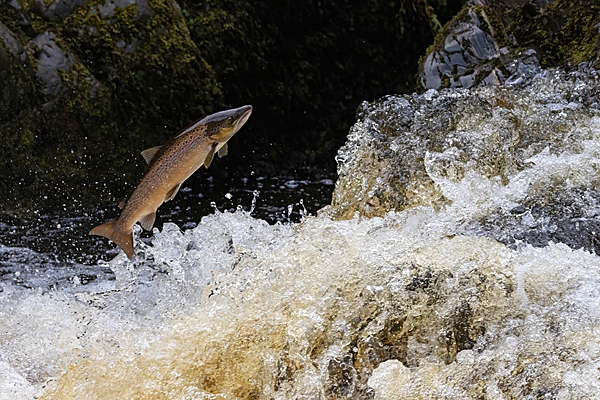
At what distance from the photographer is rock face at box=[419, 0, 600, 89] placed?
454cm

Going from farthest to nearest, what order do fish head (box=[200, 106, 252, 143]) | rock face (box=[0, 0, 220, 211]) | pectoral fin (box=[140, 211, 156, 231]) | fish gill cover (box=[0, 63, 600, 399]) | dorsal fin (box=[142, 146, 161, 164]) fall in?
rock face (box=[0, 0, 220, 211]) → pectoral fin (box=[140, 211, 156, 231]) → dorsal fin (box=[142, 146, 161, 164]) → fish head (box=[200, 106, 252, 143]) → fish gill cover (box=[0, 63, 600, 399])

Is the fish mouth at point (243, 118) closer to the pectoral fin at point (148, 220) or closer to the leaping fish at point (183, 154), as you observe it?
the leaping fish at point (183, 154)

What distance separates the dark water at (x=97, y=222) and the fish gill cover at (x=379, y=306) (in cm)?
86

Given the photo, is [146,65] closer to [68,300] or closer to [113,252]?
[113,252]

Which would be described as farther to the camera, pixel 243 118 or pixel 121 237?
pixel 121 237

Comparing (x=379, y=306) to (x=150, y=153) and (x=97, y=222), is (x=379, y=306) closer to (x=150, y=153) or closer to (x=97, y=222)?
(x=150, y=153)

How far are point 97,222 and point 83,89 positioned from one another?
1.06 meters

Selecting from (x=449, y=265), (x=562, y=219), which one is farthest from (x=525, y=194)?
(x=449, y=265)

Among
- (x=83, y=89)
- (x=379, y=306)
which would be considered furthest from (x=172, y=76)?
(x=379, y=306)

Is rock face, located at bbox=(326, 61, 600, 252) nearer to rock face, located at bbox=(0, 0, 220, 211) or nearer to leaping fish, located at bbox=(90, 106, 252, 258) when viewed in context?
leaping fish, located at bbox=(90, 106, 252, 258)

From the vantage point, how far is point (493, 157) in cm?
373

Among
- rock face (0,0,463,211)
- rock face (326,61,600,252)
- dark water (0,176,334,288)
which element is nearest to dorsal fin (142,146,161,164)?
rock face (326,61,600,252)

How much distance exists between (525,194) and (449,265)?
749mm

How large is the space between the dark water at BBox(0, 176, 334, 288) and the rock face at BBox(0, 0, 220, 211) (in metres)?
0.41
